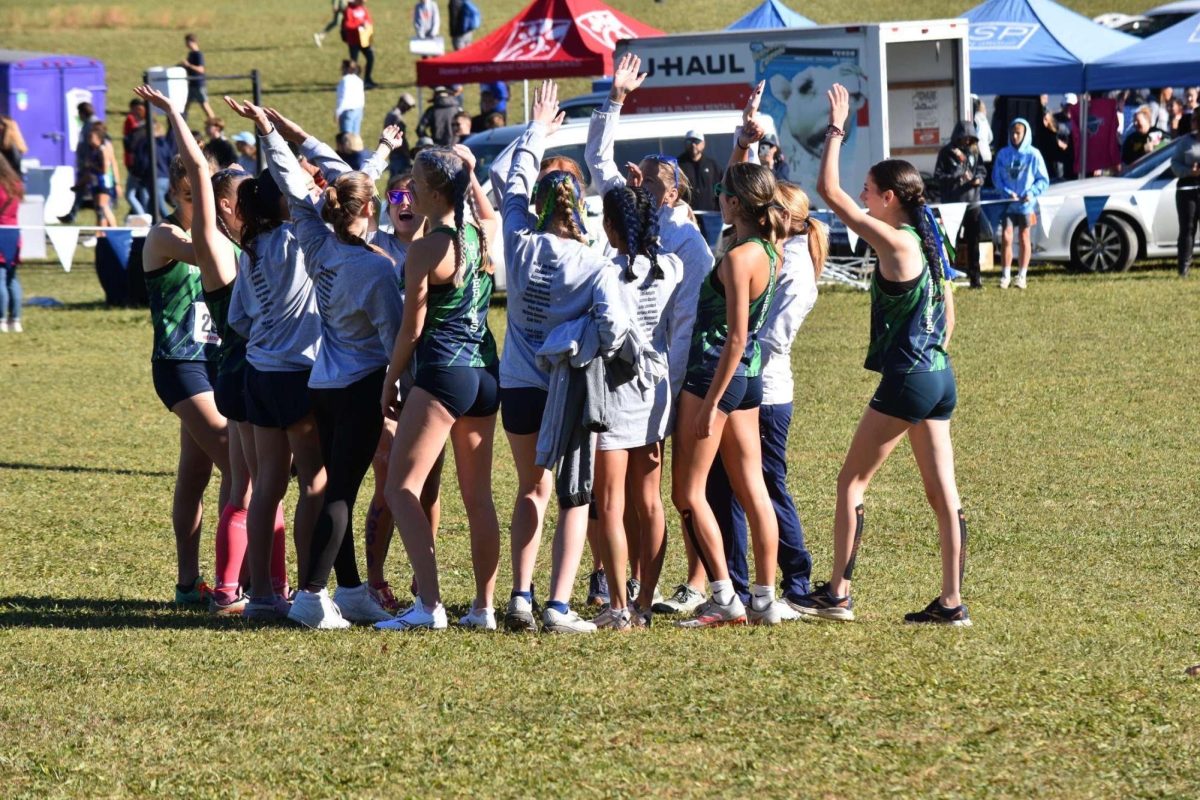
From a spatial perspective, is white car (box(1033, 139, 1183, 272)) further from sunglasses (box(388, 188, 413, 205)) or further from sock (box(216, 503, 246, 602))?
sock (box(216, 503, 246, 602))

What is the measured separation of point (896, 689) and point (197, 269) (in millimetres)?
3400

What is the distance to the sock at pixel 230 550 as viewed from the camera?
A: 674 cm

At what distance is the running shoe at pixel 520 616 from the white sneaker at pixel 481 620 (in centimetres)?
10

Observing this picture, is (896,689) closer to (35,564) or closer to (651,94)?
(35,564)

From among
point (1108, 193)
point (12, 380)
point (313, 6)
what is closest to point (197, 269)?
point (12, 380)

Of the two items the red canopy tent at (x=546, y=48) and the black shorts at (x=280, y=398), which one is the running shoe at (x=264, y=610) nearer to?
the black shorts at (x=280, y=398)

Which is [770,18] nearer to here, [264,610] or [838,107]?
[838,107]

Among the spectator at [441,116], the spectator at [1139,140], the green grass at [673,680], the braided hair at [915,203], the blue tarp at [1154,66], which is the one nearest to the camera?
the green grass at [673,680]

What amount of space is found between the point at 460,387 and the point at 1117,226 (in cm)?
1411

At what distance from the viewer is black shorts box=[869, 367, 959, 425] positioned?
19.7 feet

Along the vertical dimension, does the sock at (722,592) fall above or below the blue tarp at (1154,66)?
below

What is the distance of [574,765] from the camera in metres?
4.65

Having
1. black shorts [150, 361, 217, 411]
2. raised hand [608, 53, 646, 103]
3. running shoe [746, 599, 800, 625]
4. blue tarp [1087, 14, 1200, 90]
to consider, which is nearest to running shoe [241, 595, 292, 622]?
black shorts [150, 361, 217, 411]

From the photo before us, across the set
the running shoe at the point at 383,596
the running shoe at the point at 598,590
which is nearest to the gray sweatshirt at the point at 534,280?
the running shoe at the point at 598,590
